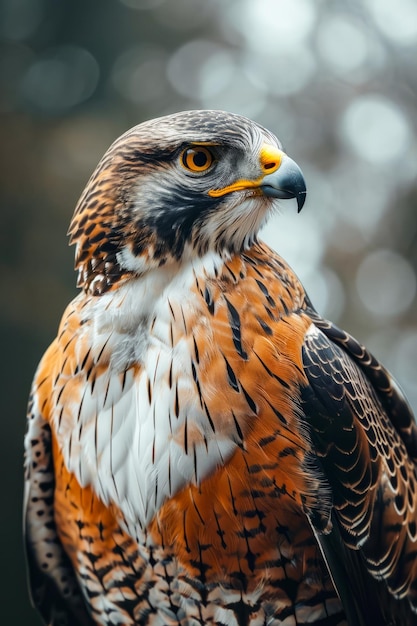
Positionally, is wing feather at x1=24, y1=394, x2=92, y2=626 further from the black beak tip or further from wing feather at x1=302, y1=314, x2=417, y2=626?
the black beak tip

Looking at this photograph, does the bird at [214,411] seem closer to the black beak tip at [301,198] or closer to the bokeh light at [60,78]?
the black beak tip at [301,198]

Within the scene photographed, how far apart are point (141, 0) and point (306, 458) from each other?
2595 millimetres

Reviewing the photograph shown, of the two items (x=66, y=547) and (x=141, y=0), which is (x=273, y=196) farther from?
(x=141, y=0)

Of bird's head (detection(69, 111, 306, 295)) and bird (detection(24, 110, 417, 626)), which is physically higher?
bird's head (detection(69, 111, 306, 295))

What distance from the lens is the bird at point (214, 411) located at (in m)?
1.42

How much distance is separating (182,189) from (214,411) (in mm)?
498

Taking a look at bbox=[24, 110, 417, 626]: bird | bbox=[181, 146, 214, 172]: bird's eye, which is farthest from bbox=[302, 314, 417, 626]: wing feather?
bbox=[181, 146, 214, 172]: bird's eye

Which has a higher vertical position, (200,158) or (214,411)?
(200,158)

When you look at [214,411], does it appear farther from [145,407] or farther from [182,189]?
[182,189]

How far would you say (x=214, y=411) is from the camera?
1.40m

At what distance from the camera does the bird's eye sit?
144cm

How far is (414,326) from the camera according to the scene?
362 centimetres

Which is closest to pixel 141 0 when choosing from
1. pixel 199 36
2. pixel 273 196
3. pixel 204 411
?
pixel 199 36

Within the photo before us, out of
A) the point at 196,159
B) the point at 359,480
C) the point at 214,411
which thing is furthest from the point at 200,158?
the point at 359,480
